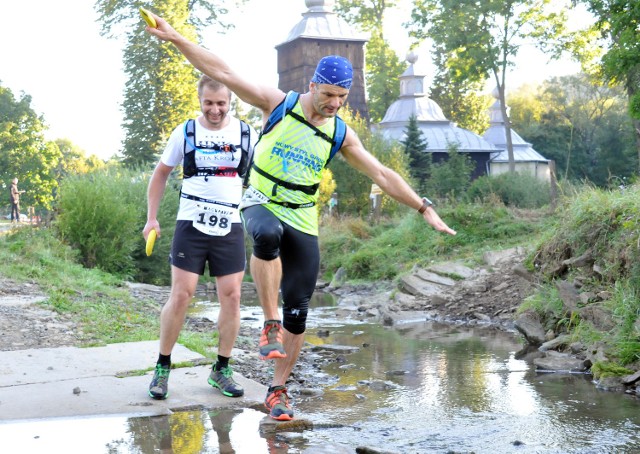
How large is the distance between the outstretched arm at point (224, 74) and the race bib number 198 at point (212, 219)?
87 cm

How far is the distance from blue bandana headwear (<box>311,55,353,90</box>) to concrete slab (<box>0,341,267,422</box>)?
2135 mm

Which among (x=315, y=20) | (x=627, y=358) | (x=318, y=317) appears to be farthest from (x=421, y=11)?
(x=627, y=358)

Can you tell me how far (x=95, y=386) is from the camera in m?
6.22

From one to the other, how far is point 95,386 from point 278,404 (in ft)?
4.65

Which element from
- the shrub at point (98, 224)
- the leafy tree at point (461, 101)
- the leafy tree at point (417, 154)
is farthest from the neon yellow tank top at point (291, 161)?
the leafy tree at point (461, 101)

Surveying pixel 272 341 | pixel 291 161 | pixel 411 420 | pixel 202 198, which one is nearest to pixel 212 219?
pixel 202 198

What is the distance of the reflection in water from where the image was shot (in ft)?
16.4

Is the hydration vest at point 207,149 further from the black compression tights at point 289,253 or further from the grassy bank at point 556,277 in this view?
the grassy bank at point 556,277

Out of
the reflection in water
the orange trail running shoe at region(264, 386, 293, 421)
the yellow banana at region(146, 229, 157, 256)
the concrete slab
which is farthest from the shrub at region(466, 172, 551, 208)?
the orange trail running shoe at region(264, 386, 293, 421)

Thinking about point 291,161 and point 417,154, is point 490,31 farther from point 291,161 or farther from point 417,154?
point 291,161

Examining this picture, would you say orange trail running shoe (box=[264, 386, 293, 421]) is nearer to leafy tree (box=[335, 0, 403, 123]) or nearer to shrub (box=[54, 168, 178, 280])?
shrub (box=[54, 168, 178, 280])

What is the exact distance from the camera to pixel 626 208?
35.4 feet

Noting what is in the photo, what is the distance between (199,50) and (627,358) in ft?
17.5

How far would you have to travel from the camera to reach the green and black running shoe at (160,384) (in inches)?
232
